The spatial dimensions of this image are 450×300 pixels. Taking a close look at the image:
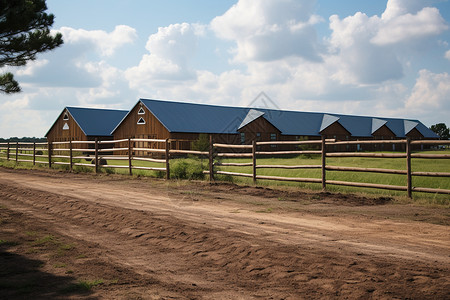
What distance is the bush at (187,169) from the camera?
17.5 meters

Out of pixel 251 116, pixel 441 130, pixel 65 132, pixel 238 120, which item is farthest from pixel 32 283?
pixel 441 130

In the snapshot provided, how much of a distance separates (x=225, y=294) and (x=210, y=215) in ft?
15.1

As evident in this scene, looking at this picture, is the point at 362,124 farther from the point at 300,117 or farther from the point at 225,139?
the point at 225,139

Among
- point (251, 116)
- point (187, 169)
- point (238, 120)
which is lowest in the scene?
Answer: point (187, 169)

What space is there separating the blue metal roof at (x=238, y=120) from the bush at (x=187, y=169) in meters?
24.4

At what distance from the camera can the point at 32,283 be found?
5168 mm

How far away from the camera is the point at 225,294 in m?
4.76

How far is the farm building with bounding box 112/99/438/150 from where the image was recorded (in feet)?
144

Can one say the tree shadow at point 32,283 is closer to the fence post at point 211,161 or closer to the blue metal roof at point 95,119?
the fence post at point 211,161

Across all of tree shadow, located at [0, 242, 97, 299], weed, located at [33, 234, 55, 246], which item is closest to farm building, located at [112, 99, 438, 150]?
weed, located at [33, 234, 55, 246]

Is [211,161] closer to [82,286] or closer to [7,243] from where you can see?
[7,243]

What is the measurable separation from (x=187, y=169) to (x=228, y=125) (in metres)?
31.7

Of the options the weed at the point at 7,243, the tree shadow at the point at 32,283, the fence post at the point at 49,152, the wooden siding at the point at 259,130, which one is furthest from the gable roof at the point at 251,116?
the tree shadow at the point at 32,283

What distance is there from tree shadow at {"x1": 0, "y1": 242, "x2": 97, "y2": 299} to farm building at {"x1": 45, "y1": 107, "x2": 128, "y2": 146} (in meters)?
46.6
